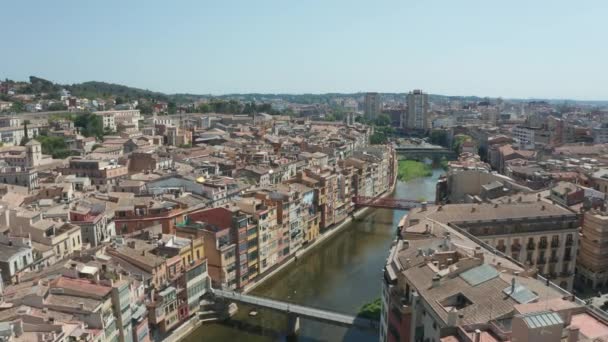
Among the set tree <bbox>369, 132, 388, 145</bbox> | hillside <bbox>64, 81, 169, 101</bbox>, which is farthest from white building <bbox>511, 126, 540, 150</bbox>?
hillside <bbox>64, 81, 169, 101</bbox>

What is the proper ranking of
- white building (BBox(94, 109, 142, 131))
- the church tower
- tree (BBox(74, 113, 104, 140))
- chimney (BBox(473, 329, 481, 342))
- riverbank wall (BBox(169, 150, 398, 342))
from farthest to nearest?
white building (BBox(94, 109, 142, 131))
tree (BBox(74, 113, 104, 140))
the church tower
riverbank wall (BBox(169, 150, 398, 342))
chimney (BBox(473, 329, 481, 342))

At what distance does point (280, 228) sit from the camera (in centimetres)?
3641

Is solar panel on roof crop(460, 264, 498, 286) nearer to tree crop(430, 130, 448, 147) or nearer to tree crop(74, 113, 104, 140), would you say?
tree crop(74, 113, 104, 140)

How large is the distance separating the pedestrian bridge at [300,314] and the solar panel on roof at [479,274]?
815 cm

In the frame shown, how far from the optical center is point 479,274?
1708cm

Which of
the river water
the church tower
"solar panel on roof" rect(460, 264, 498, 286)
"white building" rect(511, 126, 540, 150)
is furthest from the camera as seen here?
"white building" rect(511, 126, 540, 150)

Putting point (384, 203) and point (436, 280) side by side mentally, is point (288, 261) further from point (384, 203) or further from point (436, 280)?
point (436, 280)

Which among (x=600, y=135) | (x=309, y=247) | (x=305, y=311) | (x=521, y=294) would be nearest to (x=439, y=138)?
(x=600, y=135)

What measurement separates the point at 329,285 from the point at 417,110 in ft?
394

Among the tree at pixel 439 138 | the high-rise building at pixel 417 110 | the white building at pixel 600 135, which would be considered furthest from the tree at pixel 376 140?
the high-rise building at pixel 417 110

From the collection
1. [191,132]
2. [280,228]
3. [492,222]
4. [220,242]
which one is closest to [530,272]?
[492,222]

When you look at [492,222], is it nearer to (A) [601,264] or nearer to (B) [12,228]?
(A) [601,264]

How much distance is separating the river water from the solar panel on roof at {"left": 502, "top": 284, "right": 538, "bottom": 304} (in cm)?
1201

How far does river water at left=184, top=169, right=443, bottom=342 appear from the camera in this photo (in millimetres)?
27078
